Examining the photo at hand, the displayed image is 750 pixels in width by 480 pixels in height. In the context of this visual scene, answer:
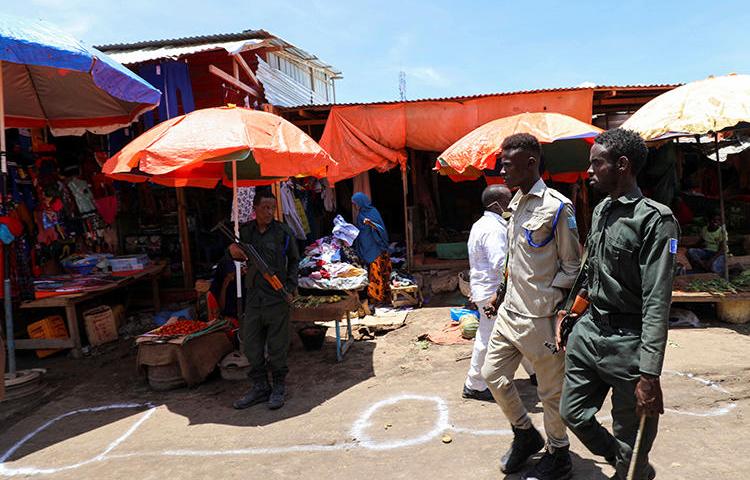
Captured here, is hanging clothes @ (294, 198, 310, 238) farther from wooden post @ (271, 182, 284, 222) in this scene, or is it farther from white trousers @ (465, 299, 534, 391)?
white trousers @ (465, 299, 534, 391)

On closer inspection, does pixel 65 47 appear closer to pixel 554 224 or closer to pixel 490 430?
pixel 554 224

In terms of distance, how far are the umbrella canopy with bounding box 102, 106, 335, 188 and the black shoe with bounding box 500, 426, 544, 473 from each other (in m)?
2.85

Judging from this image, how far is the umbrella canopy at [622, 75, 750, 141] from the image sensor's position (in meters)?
5.61

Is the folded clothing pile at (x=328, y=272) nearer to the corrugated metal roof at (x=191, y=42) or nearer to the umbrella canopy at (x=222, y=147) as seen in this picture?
the umbrella canopy at (x=222, y=147)

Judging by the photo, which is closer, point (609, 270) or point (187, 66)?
point (609, 270)

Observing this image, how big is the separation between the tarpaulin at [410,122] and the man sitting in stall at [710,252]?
2.72 metres

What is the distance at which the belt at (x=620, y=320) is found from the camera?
7.84ft

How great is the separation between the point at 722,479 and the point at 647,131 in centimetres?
416

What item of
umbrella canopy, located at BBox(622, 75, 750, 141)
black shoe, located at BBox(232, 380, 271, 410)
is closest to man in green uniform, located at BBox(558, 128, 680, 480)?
black shoe, located at BBox(232, 380, 271, 410)

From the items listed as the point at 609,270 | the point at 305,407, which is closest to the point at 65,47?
the point at 305,407

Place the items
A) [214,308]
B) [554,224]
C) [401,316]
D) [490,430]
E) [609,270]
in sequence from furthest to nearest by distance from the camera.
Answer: [401,316] → [214,308] → [490,430] → [554,224] → [609,270]

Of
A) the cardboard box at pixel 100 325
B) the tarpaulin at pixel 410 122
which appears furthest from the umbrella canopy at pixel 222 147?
the tarpaulin at pixel 410 122

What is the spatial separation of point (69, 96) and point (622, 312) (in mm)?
6976

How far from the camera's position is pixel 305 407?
461 centimetres
